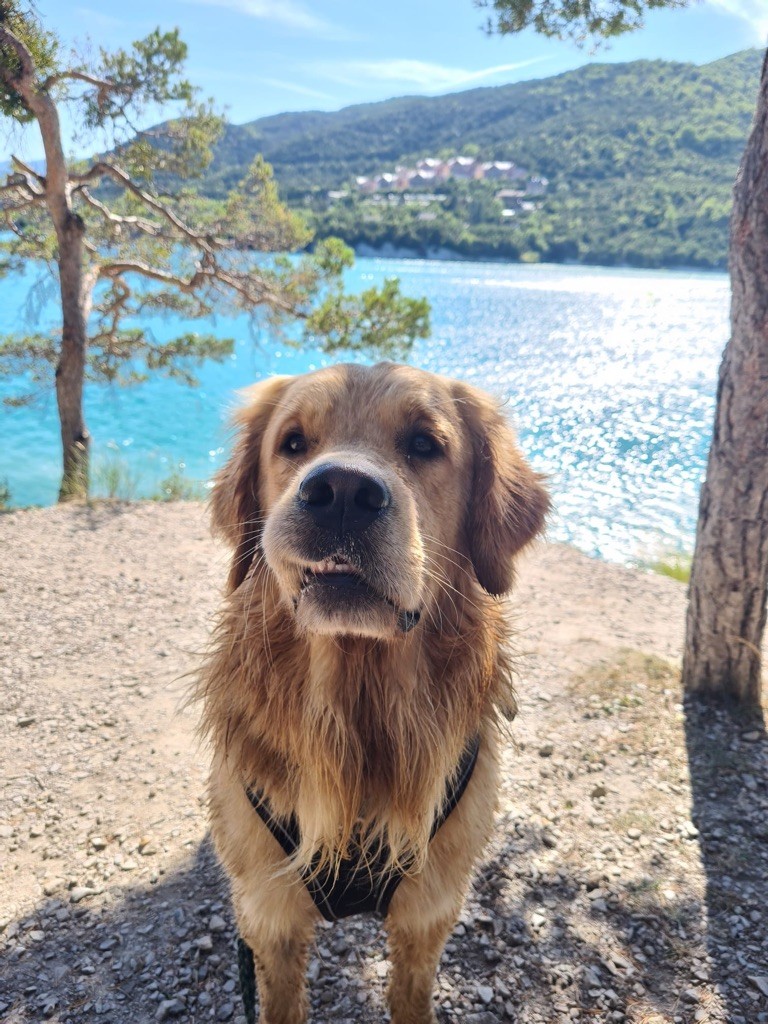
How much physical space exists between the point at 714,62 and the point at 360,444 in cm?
14169

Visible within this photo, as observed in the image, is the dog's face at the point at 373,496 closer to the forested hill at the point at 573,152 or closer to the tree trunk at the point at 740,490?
the tree trunk at the point at 740,490

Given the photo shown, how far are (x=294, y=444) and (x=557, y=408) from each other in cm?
2095

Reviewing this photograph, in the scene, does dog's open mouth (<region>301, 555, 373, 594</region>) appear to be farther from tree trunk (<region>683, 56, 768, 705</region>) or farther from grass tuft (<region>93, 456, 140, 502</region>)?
grass tuft (<region>93, 456, 140, 502</region>)

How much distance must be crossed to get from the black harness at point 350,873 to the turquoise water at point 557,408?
1.10 meters

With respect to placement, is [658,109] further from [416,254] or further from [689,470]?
[689,470]

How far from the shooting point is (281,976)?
2234 mm

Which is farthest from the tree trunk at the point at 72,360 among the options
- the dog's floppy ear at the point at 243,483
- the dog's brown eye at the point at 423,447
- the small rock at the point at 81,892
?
the dog's brown eye at the point at 423,447

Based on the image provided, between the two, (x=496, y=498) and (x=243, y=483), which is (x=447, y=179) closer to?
(x=243, y=483)

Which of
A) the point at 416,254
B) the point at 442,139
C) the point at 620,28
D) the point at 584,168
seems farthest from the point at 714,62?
the point at 620,28

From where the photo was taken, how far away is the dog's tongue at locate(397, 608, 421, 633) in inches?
70.2

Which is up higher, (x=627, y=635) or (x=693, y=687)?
(x=693, y=687)

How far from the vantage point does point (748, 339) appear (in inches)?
139

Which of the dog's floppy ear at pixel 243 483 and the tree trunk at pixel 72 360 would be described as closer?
the dog's floppy ear at pixel 243 483

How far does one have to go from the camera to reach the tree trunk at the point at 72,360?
8.77 metres
